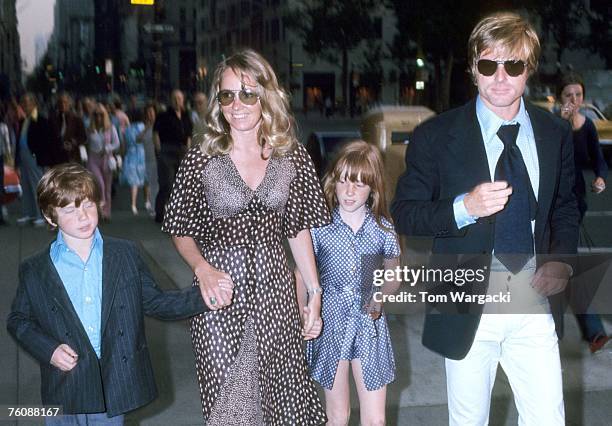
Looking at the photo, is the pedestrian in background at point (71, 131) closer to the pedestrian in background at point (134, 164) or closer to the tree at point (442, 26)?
the pedestrian in background at point (134, 164)

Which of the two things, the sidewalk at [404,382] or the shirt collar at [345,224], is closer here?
the shirt collar at [345,224]

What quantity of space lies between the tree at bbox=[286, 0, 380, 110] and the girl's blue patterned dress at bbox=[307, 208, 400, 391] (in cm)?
A: 3692

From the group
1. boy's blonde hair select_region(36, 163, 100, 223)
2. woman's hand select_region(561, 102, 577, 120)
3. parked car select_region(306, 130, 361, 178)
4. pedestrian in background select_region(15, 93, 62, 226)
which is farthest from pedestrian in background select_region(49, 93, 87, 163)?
boy's blonde hair select_region(36, 163, 100, 223)

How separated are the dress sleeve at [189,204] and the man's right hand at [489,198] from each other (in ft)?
3.17

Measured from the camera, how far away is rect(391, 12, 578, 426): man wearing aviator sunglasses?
301 cm

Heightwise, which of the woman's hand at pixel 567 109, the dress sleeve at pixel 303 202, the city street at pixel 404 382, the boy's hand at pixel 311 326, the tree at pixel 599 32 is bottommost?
the city street at pixel 404 382

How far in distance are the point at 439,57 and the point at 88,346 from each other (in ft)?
112

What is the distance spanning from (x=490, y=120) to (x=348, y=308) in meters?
A: 1.15

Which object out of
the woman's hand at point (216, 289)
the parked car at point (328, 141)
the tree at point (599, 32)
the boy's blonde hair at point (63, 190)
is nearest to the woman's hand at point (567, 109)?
the woman's hand at point (216, 289)

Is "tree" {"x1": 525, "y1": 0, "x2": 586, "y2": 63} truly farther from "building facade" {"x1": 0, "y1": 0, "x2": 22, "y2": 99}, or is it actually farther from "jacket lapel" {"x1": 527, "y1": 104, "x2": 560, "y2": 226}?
"jacket lapel" {"x1": 527, "y1": 104, "x2": 560, "y2": 226}

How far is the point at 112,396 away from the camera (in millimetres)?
3109

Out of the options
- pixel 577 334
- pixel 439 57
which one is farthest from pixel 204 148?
pixel 439 57

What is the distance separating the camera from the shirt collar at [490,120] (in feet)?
10.1

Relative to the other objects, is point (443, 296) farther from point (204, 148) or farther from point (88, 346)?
point (88, 346)
